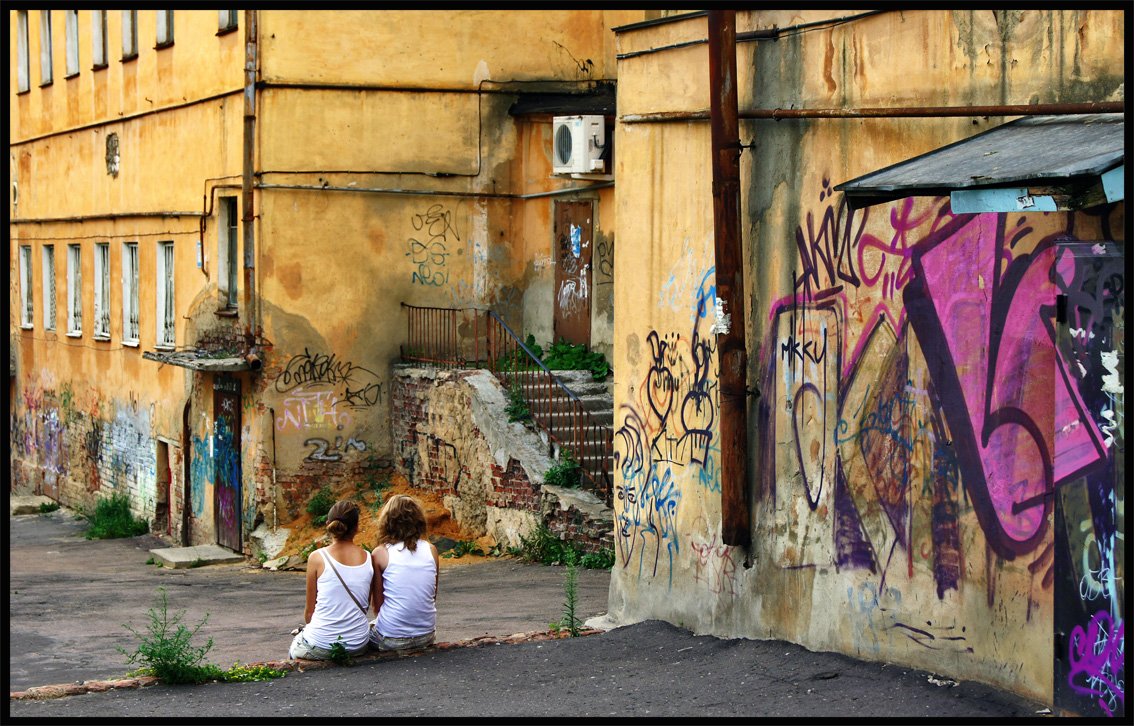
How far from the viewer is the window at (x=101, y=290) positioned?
82.5 ft

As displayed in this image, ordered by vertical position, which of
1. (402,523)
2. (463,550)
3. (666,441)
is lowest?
(463,550)

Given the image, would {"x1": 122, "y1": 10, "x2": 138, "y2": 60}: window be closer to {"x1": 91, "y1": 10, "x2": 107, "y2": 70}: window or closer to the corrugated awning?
{"x1": 91, "y1": 10, "x2": 107, "y2": 70}: window

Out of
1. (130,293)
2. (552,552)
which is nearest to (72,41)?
(130,293)

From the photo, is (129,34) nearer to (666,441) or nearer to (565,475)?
(565,475)

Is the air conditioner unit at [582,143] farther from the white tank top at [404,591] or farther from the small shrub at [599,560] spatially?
the white tank top at [404,591]

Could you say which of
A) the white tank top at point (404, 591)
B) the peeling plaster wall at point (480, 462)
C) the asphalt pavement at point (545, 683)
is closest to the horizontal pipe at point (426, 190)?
the peeling plaster wall at point (480, 462)

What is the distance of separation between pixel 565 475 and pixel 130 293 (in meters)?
10.6

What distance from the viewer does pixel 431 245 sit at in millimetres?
20141

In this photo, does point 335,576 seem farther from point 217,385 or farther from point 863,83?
point 217,385

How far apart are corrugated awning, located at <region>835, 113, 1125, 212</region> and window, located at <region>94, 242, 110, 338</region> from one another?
64.0 ft

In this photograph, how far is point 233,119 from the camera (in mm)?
19812

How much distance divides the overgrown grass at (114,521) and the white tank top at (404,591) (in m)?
14.8

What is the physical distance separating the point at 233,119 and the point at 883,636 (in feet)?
45.1

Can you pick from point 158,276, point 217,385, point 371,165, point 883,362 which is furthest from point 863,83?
point 158,276
